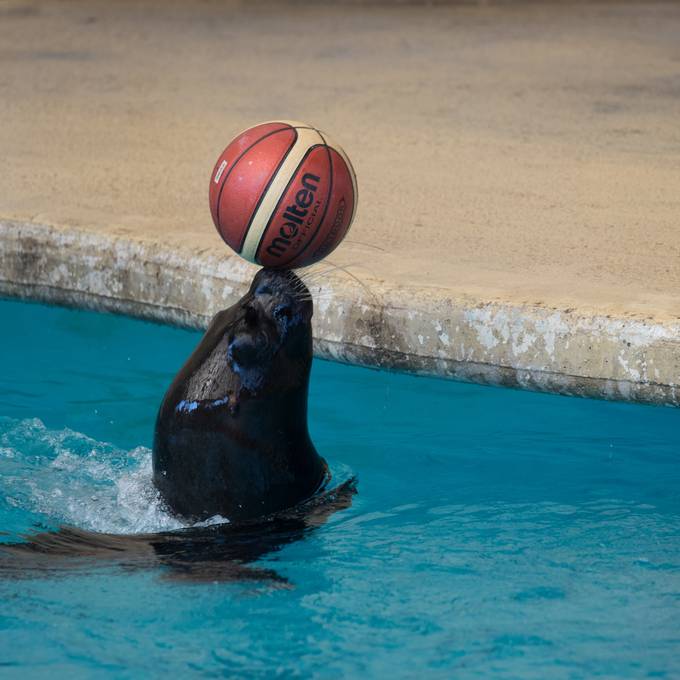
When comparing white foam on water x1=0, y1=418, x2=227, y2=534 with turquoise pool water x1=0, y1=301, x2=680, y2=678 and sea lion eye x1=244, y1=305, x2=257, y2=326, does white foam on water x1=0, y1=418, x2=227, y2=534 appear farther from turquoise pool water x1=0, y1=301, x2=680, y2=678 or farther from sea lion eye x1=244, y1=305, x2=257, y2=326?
sea lion eye x1=244, y1=305, x2=257, y2=326

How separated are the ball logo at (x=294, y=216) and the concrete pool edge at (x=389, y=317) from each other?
0.94 meters

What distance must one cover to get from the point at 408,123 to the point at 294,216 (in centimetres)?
429

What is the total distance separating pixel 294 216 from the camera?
3.71m

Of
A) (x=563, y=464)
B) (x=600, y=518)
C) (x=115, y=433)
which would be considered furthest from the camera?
(x=115, y=433)

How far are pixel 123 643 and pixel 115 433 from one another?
185 centimetres

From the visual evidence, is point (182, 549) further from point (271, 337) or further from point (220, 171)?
point (220, 171)

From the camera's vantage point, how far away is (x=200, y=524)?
12.0 feet

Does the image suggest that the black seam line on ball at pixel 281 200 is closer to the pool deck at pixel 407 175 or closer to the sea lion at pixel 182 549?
the sea lion at pixel 182 549

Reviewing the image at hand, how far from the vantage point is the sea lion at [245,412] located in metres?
3.51

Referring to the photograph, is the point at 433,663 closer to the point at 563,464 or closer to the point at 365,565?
the point at 365,565

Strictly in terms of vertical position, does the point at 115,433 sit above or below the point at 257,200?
below

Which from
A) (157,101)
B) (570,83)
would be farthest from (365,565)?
(570,83)

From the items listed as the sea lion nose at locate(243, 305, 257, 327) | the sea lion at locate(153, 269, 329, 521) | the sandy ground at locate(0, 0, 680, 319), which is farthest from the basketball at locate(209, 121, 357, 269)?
the sandy ground at locate(0, 0, 680, 319)

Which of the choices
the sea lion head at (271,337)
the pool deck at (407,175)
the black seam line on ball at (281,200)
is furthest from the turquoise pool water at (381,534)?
the black seam line on ball at (281,200)
